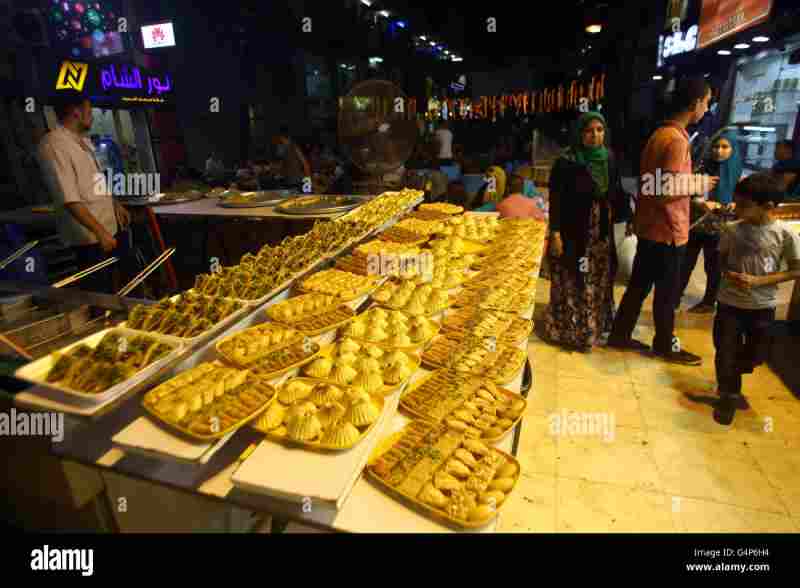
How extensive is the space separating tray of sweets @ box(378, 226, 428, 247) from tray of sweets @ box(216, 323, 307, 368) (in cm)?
179

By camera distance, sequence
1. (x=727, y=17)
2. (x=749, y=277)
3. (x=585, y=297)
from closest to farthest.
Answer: (x=749, y=277), (x=585, y=297), (x=727, y=17)

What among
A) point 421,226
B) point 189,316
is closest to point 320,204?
point 421,226

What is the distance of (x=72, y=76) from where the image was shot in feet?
23.4

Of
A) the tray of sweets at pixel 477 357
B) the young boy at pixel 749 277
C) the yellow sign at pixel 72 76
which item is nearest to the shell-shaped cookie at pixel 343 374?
A: the tray of sweets at pixel 477 357

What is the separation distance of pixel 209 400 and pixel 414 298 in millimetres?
1343

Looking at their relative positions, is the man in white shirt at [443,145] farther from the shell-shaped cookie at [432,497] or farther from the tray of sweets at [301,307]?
the shell-shaped cookie at [432,497]

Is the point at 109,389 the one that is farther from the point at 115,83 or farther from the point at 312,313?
the point at 115,83

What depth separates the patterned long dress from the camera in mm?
3932

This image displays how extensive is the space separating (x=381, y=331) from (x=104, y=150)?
9196 millimetres

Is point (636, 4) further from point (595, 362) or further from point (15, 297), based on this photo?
point (15, 297)

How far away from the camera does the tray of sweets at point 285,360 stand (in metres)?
1.78
